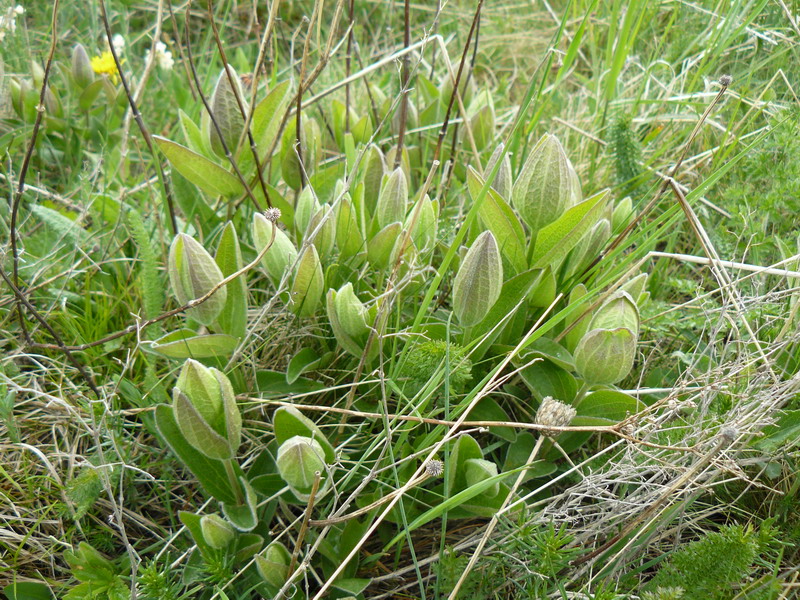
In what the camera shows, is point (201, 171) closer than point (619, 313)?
No

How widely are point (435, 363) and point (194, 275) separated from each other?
0.45 meters

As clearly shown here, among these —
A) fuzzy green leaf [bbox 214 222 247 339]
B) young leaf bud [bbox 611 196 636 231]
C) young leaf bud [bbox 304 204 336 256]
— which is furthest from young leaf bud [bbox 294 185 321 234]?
young leaf bud [bbox 611 196 636 231]

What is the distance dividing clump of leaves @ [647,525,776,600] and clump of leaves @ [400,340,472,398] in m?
0.44

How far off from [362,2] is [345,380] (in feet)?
7.60

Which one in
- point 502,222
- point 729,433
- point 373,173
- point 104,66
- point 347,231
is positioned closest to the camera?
point 729,433

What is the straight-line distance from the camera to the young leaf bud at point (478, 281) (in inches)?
47.6

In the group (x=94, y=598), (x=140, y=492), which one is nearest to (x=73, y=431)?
(x=140, y=492)

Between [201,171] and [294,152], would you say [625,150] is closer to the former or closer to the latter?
[294,152]

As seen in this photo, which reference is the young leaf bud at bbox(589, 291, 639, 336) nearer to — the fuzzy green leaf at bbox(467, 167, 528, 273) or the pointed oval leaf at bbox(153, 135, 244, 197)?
the fuzzy green leaf at bbox(467, 167, 528, 273)

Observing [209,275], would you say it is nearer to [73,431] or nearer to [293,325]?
[293,325]

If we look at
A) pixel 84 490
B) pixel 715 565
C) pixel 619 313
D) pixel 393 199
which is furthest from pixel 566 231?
pixel 84 490

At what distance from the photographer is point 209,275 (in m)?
1.28

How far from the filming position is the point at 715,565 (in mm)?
1082

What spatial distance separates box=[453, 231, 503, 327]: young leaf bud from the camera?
1.21 meters
